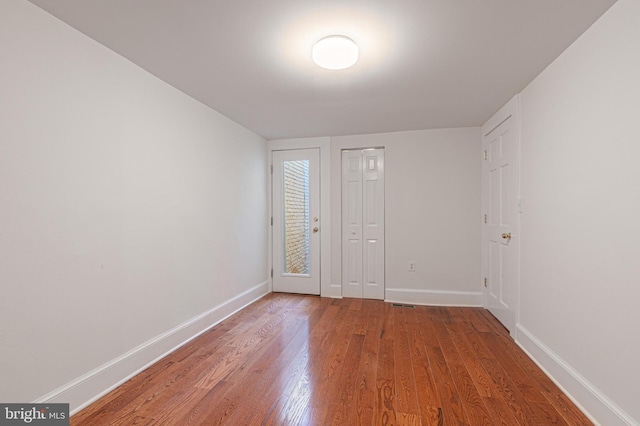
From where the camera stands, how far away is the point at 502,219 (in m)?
3.05

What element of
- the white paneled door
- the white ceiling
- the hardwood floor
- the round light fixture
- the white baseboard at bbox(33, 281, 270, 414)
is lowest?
the hardwood floor

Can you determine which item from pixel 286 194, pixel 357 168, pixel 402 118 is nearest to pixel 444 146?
pixel 402 118

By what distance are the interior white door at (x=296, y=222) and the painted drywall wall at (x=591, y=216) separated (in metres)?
2.60

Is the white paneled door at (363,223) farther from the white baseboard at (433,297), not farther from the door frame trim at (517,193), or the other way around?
the door frame trim at (517,193)

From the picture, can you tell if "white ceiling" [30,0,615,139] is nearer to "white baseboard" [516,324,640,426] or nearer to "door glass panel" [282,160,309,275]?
"door glass panel" [282,160,309,275]

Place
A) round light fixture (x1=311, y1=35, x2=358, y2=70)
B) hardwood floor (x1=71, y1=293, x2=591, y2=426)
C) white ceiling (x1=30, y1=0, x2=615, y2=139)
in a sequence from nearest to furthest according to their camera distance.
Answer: white ceiling (x1=30, y1=0, x2=615, y2=139) → hardwood floor (x1=71, y1=293, x2=591, y2=426) → round light fixture (x1=311, y1=35, x2=358, y2=70)

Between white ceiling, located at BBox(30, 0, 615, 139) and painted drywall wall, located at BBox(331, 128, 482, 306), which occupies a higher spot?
white ceiling, located at BBox(30, 0, 615, 139)

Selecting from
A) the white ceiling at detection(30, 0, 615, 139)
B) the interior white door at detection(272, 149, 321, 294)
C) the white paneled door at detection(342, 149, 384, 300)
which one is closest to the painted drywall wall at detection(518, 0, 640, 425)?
the white ceiling at detection(30, 0, 615, 139)

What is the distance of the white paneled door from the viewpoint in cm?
402

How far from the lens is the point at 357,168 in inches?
161

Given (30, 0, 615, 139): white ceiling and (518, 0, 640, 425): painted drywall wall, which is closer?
(518, 0, 640, 425): painted drywall wall

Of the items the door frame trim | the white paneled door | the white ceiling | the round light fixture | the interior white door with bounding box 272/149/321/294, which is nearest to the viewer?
the white ceiling

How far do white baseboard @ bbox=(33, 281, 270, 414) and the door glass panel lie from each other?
4.21ft

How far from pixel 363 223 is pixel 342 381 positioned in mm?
2357
